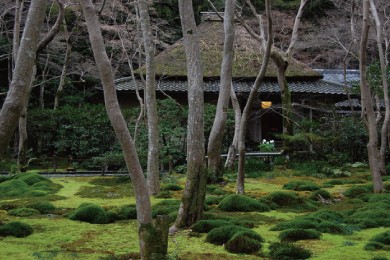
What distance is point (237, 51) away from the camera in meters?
20.8

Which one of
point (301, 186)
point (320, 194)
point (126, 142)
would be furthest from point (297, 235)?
point (301, 186)

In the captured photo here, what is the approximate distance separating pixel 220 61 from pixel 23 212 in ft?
46.4

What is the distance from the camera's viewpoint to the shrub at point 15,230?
6875 millimetres

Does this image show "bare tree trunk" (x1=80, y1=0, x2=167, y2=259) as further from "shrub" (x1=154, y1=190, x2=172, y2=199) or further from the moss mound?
"shrub" (x1=154, y1=190, x2=172, y2=199)

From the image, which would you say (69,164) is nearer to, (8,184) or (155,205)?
(8,184)

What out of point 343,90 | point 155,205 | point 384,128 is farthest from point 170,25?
point 155,205

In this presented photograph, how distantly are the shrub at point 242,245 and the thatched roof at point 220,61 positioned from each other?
14418mm

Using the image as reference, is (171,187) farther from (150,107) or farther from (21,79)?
(21,79)

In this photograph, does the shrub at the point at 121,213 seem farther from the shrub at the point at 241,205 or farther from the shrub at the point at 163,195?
the shrub at the point at 163,195

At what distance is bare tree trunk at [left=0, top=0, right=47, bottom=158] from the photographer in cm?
584

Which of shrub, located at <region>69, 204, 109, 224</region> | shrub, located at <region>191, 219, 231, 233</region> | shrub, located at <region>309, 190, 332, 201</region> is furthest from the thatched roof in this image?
shrub, located at <region>191, 219, 231, 233</region>

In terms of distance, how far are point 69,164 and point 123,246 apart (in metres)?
12.6

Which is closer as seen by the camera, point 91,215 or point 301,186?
point 91,215

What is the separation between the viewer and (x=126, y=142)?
4.88m
